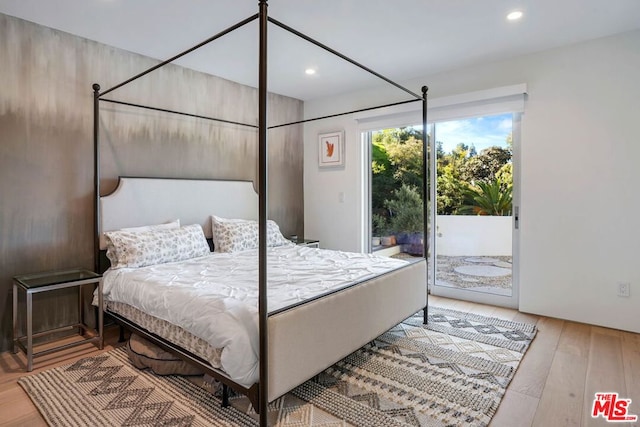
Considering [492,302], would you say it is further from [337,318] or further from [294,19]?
[294,19]

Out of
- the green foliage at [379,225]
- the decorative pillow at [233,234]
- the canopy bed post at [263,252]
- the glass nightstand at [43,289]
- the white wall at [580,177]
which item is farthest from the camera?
the green foliage at [379,225]

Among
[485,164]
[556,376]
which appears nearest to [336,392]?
[556,376]

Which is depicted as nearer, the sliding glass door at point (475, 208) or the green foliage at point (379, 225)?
the sliding glass door at point (475, 208)

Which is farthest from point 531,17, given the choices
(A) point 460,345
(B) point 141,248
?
(B) point 141,248

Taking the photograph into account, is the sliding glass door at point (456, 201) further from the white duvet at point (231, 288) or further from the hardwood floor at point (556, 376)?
the white duvet at point (231, 288)

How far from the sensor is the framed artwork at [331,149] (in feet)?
15.5

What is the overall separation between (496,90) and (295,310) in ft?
9.79

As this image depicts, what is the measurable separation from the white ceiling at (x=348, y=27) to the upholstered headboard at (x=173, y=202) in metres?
1.21

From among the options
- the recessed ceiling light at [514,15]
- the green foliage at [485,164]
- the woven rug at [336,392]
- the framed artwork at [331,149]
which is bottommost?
the woven rug at [336,392]

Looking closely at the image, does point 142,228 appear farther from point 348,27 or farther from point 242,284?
point 348,27

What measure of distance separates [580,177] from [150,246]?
3.71 metres

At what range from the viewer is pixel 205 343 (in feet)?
6.37

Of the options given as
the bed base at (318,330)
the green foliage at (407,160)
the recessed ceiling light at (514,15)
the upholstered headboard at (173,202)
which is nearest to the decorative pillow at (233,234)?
the upholstered headboard at (173,202)

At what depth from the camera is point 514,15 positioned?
8.67ft
